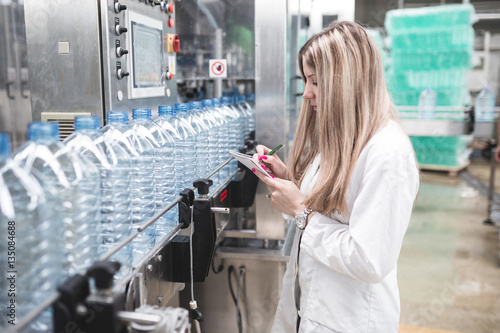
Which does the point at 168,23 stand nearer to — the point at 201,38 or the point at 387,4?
the point at 201,38

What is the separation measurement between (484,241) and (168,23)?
414 centimetres

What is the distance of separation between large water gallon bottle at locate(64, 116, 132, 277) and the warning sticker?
1.15 metres

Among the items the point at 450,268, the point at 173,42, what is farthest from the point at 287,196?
the point at 450,268

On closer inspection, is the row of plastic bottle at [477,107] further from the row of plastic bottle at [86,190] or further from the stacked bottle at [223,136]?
the row of plastic bottle at [86,190]

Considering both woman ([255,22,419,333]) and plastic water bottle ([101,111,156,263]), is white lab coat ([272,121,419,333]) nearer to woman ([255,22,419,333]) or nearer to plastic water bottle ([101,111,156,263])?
woman ([255,22,419,333])

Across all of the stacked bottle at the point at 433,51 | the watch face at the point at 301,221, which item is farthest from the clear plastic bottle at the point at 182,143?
the stacked bottle at the point at 433,51

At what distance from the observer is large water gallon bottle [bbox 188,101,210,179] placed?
1644mm

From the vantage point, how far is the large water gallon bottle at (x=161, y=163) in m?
1.27

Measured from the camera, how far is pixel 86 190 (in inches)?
37.3

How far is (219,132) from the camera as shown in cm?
192

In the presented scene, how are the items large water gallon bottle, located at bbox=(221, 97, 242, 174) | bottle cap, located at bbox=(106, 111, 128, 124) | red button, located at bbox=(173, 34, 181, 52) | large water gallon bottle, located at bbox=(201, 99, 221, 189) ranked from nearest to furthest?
bottle cap, located at bbox=(106, 111, 128, 124)
large water gallon bottle, located at bbox=(201, 99, 221, 189)
red button, located at bbox=(173, 34, 181, 52)
large water gallon bottle, located at bbox=(221, 97, 242, 174)

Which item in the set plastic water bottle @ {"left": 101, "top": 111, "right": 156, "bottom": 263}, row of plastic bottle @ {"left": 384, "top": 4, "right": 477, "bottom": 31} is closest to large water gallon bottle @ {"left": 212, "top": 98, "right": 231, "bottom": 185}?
plastic water bottle @ {"left": 101, "top": 111, "right": 156, "bottom": 263}

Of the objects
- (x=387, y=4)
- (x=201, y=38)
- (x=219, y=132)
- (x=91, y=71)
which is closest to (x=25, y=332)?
(x=91, y=71)

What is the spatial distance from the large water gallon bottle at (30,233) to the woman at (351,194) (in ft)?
2.30
